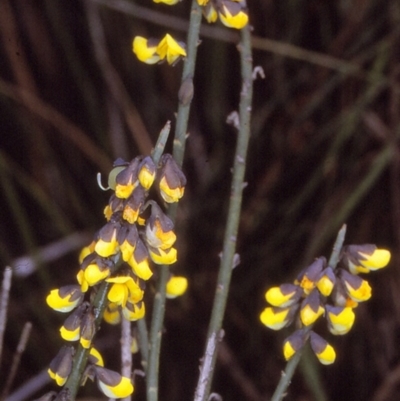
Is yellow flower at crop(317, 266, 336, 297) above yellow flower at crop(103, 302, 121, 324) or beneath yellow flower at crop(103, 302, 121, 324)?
beneath

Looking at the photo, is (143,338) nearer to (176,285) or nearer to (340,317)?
(176,285)

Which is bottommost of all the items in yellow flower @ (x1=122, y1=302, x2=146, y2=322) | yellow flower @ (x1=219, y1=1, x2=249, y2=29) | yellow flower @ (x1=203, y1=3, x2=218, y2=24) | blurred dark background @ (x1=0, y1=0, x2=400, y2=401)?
yellow flower @ (x1=122, y1=302, x2=146, y2=322)

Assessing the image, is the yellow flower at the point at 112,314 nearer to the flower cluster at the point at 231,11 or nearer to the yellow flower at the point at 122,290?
the yellow flower at the point at 122,290

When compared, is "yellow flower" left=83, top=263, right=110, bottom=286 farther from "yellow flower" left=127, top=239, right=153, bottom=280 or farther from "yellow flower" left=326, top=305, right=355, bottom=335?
"yellow flower" left=326, top=305, right=355, bottom=335

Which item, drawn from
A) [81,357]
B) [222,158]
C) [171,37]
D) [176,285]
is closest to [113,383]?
[81,357]

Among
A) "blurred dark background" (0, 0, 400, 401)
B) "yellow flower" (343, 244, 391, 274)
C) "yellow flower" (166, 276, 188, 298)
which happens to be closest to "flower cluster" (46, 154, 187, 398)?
"yellow flower" (166, 276, 188, 298)

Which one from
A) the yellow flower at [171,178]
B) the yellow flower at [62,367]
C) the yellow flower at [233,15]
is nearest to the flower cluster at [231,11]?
the yellow flower at [233,15]

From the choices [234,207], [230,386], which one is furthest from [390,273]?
[234,207]
